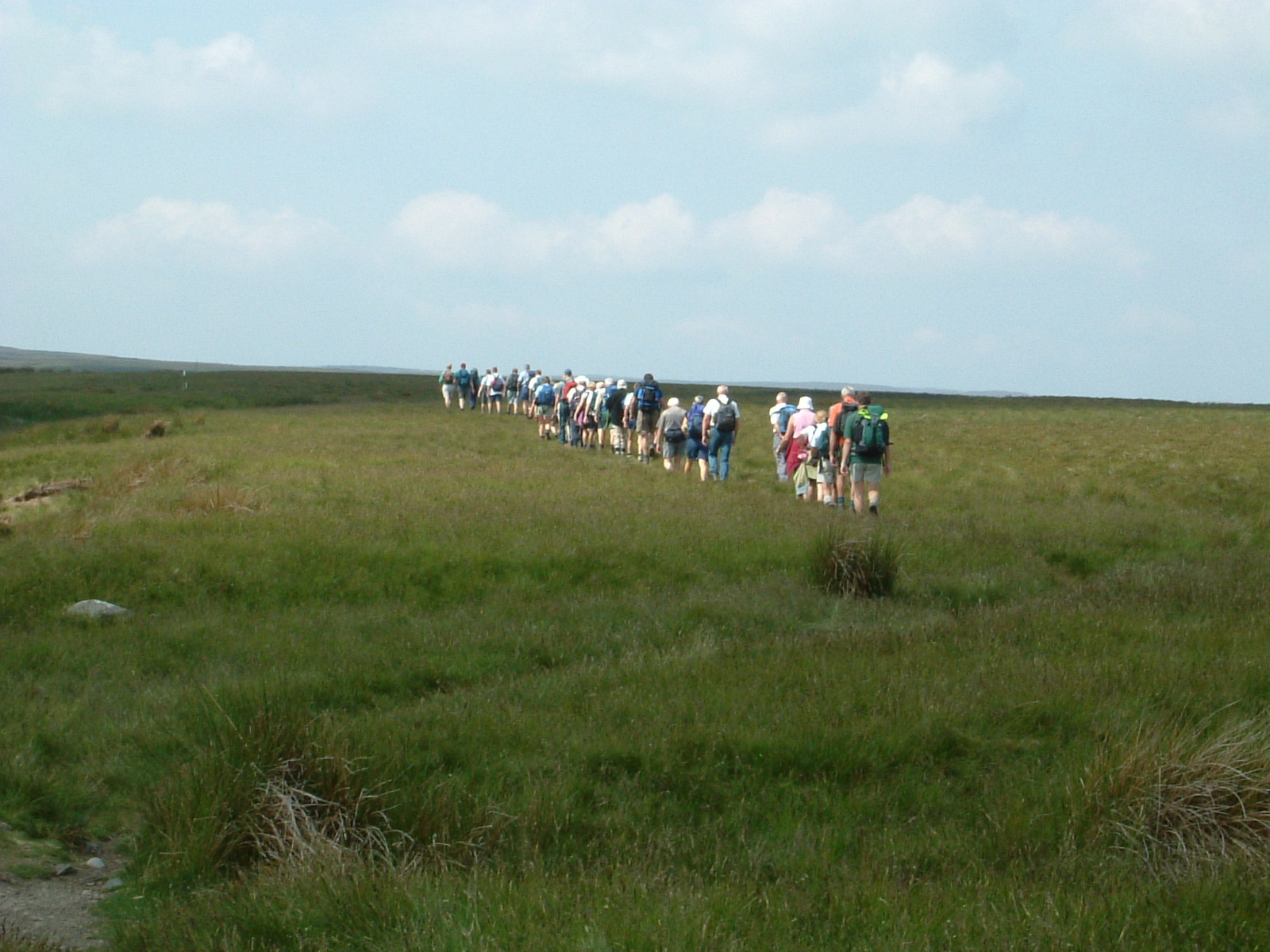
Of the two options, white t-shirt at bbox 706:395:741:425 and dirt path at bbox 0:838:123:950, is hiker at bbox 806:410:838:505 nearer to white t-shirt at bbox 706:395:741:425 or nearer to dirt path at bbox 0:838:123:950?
white t-shirt at bbox 706:395:741:425

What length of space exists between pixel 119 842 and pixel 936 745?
4.62m

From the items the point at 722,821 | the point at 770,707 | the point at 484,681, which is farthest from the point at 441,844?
the point at 484,681

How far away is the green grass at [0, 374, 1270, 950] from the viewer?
5.06 m

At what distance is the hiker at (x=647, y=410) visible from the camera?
28172 mm

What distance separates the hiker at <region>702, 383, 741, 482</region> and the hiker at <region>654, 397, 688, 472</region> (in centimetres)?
139

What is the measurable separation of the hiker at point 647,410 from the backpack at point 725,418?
16.0ft

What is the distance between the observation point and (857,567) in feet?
42.1

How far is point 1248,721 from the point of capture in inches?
258

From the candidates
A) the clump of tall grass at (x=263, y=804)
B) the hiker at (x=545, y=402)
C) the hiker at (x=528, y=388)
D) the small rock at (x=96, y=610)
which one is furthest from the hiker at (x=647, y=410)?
the clump of tall grass at (x=263, y=804)

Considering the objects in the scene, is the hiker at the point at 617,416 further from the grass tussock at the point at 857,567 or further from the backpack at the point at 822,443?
the grass tussock at the point at 857,567

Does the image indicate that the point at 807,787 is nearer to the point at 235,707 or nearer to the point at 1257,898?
the point at 1257,898

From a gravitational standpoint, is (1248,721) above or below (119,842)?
above

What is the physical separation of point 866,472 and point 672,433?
7.87 m

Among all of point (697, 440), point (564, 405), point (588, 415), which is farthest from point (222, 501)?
point (564, 405)
